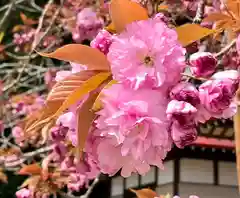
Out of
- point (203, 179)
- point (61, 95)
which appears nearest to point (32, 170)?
point (61, 95)

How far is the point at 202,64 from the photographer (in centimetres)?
75

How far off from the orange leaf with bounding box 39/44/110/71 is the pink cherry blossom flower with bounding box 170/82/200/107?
104 mm

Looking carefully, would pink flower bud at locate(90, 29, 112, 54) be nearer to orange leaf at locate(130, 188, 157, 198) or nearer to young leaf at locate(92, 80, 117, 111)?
young leaf at locate(92, 80, 117, 111)

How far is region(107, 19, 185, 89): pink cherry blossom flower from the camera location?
2.37 feet

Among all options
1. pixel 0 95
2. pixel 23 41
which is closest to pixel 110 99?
pixel 0 95

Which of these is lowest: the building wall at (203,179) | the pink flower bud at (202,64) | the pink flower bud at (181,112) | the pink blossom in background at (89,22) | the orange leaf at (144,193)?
the building wall at (203,179)

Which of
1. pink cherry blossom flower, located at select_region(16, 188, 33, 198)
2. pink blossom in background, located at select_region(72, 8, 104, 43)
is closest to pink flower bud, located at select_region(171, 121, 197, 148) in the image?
pink cherry blossom flower, located at select_region(16, 188, 33, 198)

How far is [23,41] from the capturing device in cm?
369

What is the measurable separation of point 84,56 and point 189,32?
0.48 ft

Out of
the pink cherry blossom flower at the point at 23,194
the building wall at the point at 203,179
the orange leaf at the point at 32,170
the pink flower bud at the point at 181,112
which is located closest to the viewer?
the pink flower bud at the point at 181,112

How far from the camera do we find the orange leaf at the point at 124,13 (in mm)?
762

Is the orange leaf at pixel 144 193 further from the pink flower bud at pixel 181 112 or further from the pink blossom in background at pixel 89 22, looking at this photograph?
the pink blossom in background at pixel 89 22

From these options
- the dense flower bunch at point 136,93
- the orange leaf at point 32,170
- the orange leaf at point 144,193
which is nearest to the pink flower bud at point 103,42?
the dense flower bunch at point 136,93

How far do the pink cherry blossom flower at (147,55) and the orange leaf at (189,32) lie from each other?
0.03 m
